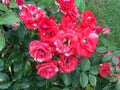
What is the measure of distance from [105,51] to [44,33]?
1.42 feet

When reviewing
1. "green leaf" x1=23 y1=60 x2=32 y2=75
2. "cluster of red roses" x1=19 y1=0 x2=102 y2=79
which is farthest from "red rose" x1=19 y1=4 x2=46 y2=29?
"green leaf" x1=23 y1=60 x2=32 y2=75

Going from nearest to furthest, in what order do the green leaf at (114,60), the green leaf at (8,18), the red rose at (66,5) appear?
the green leaf at (8,18) < the red rose at (66,5) < the green leaf at (114,60)

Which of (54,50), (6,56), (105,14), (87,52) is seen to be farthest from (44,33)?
(105,14)

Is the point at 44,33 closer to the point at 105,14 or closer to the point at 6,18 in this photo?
the point at 6,18

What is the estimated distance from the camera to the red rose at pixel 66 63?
1.64 m

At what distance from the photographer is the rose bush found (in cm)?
160

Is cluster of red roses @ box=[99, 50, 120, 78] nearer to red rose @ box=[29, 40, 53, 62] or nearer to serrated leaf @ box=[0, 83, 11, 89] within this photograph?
red rose @ box=[29, 40, 53, 62]

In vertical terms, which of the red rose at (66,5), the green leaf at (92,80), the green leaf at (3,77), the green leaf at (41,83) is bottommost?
the green leaf at (41,83)

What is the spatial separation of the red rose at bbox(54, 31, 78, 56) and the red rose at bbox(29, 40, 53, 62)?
40mm

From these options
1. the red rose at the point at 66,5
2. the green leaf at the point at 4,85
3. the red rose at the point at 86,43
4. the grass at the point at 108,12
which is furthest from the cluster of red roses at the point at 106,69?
the grass at the point at 108,12

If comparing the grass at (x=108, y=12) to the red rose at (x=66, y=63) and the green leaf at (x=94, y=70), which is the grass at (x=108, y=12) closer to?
the green leaf at (x=94, y=70)

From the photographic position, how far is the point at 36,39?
5.85 feet

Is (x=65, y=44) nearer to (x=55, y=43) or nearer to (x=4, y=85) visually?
(x=55, y=43)

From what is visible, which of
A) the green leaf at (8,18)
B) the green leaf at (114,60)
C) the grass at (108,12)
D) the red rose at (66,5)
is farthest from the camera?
the grass at (108,12)
